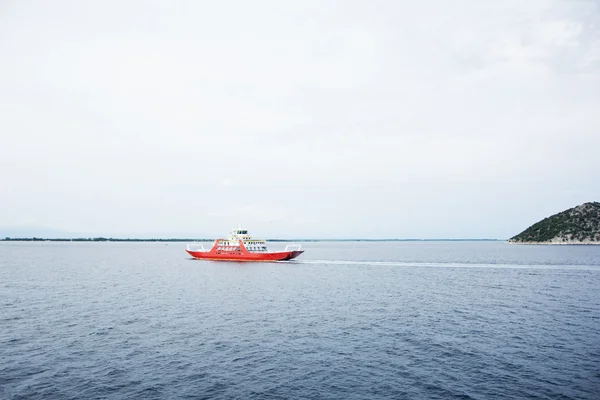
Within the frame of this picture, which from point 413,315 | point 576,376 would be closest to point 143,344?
point 413,315

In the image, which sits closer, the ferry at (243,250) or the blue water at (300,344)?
the blue water at (300,344)

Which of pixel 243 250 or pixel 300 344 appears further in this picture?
pixel 243 250

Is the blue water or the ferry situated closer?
the blue water

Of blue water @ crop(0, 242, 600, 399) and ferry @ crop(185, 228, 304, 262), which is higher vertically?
ferry @ crop(185, 228, 304, 262)

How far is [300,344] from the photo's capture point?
32.9 metres

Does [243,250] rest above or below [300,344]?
above

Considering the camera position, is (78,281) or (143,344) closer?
(143,344)

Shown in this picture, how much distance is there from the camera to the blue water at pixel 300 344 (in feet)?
77.5

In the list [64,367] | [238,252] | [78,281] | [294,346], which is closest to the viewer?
[64,367]

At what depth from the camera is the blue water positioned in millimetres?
23625

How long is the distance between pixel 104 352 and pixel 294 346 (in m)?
15.8

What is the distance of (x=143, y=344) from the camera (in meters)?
32.6

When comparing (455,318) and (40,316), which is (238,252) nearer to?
(40,316)

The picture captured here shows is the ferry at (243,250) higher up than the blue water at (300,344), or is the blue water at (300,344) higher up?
the ferry at (243,250)
